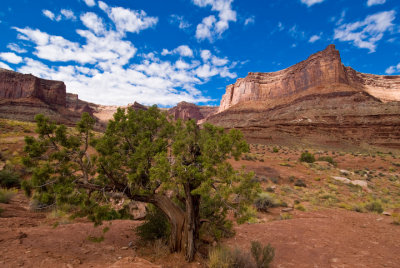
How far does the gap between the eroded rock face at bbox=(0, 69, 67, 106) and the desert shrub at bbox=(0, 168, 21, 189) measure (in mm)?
109485

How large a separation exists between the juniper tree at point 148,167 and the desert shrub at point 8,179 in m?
10.2

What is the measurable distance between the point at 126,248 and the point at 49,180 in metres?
3.54

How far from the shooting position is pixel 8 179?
12367mm

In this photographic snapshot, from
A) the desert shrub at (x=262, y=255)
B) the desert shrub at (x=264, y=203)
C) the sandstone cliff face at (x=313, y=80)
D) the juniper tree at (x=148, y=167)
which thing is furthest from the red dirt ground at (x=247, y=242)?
the sandstone cliff face at (x=313, y=80)

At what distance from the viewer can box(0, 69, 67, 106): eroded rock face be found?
96625 millimetres

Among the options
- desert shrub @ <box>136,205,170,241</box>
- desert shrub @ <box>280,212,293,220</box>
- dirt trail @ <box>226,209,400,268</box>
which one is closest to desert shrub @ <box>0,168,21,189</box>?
desert shrub @ <box>136,205,170,241</box>

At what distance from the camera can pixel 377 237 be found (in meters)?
7.55

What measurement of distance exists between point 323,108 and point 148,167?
2620 inches

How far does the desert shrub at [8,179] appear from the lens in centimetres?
1216

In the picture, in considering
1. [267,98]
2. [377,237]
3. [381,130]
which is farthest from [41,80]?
[381,130]

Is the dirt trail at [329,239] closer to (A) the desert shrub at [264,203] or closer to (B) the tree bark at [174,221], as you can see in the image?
(A) the desert shrub at [264,203]

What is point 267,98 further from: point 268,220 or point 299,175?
point 268,220

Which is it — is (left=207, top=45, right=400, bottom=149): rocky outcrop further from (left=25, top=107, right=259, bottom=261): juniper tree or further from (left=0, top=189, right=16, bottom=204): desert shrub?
(left=0, top=189, right=16, bottom=204): desert shrub

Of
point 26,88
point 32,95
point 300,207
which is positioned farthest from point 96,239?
point 26,88
